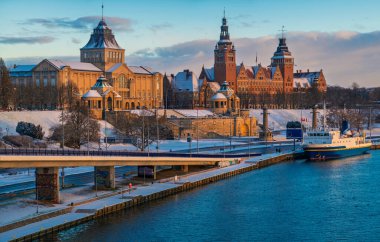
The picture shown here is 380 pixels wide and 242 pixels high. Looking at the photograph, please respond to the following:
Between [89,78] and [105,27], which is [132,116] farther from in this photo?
[105,27]

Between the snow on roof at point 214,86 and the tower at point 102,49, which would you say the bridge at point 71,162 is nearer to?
the tower at point 102,49

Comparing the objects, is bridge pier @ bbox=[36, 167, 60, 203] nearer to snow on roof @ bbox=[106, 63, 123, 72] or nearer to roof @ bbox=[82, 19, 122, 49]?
snow on roof @ bbox=[106, 63, 123, 72]

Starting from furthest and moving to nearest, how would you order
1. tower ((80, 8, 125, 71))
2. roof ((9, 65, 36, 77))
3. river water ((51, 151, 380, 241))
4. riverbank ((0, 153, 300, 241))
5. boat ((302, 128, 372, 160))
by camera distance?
tower ((80, 8, 125, 71)) → roof ((9, 65, 36, 77)) → boat ((302, 128, 372, 160)) → river water ((51, 151, 380, 241)) → riverbank ((0, 153, 300, 241))

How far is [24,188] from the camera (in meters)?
58.7

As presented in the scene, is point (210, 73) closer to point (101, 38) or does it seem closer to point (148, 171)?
point (101, 38)

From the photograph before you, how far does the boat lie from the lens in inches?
4134

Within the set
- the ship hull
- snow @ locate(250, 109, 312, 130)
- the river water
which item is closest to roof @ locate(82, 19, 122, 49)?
snow @ locate(250, 109, 312, 130)

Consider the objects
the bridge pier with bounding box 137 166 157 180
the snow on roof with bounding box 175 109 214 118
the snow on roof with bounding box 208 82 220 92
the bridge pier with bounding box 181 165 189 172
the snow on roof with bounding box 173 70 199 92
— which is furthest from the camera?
the snow on roof with bounding box 208 82 220 92

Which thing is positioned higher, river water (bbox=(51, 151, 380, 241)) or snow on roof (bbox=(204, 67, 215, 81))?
snow on roof (bbox=(204, 67, 215, 81))

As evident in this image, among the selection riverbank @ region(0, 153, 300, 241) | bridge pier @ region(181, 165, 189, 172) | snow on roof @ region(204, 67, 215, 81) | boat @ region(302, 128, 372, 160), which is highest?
snow on roof @ region(204, 67, 215, 81)

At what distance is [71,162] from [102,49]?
101551 mm

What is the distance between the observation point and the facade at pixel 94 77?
136m

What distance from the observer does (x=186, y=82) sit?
592 ft

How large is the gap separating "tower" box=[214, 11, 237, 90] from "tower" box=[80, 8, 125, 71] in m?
36.1
